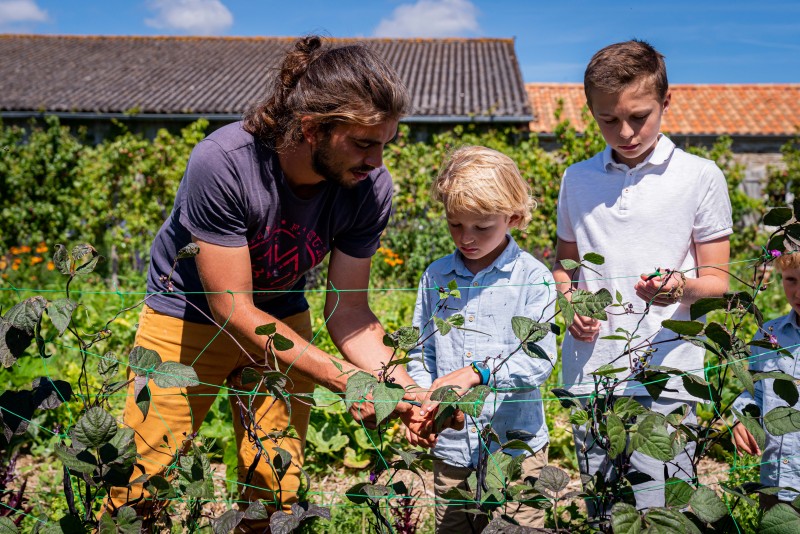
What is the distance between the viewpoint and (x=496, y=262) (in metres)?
1.93

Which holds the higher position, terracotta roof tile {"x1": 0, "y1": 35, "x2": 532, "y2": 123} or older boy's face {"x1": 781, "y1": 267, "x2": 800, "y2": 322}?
terracotta roof tile {"x1": 0, "y1": 35, "x2": 532, "y2": 123}

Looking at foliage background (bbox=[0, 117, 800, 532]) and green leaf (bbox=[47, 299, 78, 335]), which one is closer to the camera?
green leaf (bbox=[47, 299, 78, 335])

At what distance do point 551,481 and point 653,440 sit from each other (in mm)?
183

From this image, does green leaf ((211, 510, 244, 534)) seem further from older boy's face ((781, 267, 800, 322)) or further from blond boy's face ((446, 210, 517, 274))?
older boy's face ((781, 267, 800, 322))

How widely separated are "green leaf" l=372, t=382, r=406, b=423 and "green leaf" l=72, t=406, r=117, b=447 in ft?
1.53

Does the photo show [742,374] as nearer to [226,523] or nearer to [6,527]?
[226,523]

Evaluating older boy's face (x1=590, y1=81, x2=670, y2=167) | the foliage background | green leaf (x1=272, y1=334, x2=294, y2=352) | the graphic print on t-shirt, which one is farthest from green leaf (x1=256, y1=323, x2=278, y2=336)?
the foliage background

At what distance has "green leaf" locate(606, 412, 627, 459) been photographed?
1118 millimetres

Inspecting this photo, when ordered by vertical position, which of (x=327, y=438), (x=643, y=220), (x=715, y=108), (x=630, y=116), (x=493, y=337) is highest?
(x=715, y=108)

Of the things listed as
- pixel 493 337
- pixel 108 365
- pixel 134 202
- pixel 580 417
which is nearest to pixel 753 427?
pixel 580 417

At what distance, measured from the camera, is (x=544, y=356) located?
4.06 feet

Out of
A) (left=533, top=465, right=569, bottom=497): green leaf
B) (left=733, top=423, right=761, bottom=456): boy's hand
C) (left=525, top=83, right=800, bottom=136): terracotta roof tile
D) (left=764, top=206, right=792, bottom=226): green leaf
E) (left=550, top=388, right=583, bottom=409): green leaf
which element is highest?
(left=525, top=83, right=800, bottom=136): terracotta roof tile

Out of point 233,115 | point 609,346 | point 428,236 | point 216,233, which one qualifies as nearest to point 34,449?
point 216,233

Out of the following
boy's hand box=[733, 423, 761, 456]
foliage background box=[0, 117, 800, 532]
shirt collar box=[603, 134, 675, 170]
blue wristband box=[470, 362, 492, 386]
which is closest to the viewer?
blue wristband box=[470, 362, 492, 386]
